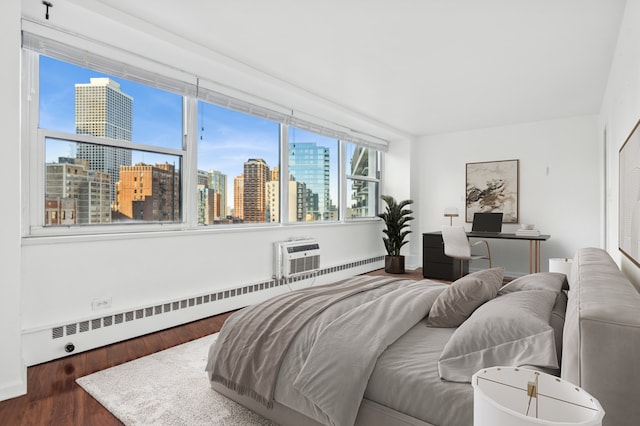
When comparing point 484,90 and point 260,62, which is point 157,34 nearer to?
point 260,62

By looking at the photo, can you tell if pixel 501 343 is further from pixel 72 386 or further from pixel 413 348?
pixel 72 386

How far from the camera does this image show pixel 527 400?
753mm

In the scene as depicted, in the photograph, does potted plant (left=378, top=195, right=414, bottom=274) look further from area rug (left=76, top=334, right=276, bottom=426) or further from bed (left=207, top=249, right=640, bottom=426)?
area rug (left=76, top=334, right=276, bottom=426)

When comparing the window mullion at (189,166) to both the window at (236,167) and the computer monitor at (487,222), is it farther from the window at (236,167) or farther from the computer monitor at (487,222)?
the computer monitor at (487,222)

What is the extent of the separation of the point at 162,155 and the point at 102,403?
2.15 meters

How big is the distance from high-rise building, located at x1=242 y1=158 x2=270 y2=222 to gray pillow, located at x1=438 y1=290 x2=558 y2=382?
3.19 meters

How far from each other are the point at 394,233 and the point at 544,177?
2452 millimetres

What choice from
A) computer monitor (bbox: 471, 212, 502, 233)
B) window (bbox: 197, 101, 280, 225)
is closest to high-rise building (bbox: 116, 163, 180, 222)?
window (bbox: 197, 101, 280, 225)

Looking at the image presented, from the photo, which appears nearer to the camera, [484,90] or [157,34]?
[157,34]

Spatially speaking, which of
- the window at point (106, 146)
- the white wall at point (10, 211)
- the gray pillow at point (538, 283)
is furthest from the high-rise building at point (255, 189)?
the gray pillow at point (538, 283)

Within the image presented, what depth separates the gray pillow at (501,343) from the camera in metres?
1.32

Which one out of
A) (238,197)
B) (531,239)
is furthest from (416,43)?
(531,239)

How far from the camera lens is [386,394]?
1455mm

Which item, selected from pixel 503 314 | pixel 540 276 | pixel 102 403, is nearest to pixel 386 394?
pixel 503 314
